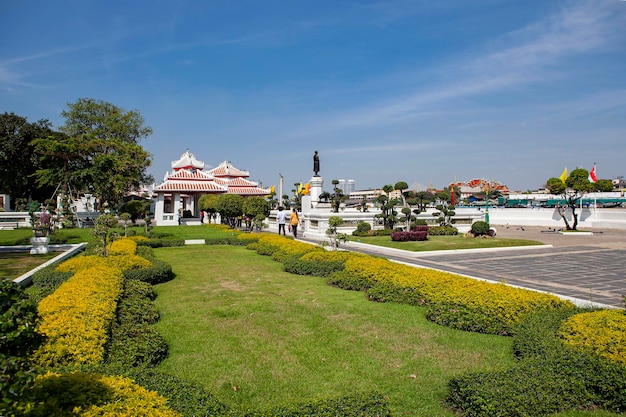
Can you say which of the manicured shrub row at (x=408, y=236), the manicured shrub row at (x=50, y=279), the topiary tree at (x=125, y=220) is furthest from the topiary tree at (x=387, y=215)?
the manicured shrub row at (x=50, y=279)

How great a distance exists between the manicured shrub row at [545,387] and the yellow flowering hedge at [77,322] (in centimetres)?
338

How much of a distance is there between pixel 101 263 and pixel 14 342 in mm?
7101

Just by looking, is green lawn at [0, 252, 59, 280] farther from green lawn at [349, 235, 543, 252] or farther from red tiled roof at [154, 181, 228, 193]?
red tiled roof at [154, 181, 228, 193]

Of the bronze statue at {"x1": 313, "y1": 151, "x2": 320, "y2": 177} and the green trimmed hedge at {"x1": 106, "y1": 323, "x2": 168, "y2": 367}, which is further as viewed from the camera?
the bronze statue at {"x1": 313, "y1": 151, "x2": 320, "y2": 177}

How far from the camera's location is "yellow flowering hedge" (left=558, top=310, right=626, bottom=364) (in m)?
4.27

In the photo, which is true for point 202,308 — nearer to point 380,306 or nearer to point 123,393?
point 380,306

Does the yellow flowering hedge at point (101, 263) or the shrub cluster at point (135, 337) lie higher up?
the yellow flowering hedge at point (101, 263)

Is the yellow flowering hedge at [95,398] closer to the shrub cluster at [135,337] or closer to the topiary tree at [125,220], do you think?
the shrub cluster at [135,337]

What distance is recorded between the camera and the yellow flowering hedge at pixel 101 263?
8.51m

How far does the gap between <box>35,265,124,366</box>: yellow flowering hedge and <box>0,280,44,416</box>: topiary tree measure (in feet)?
2.49

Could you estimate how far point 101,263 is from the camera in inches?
343

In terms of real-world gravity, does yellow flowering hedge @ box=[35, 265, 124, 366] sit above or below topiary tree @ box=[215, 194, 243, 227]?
below

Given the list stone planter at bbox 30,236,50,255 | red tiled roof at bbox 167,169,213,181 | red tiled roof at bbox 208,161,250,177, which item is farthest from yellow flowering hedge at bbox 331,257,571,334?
red tiled roof at bbox 208,161,250,177

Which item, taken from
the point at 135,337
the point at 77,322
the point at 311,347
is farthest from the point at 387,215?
the point at 77,322
